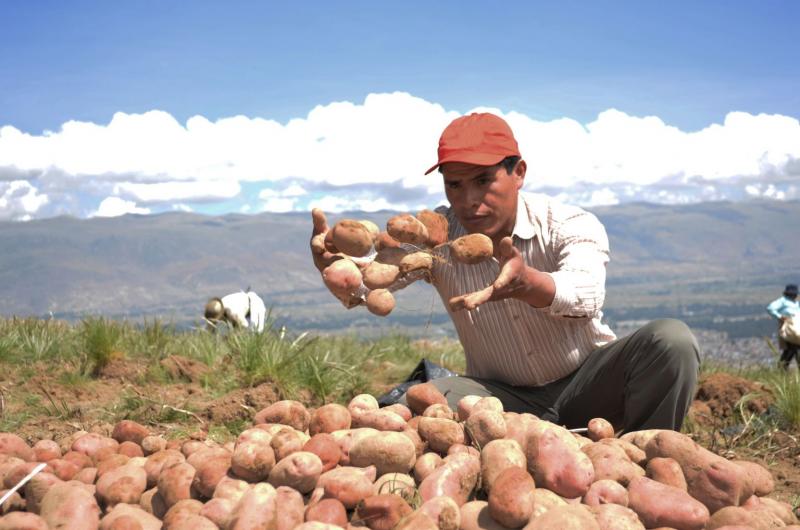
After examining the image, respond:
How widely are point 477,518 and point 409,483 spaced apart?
0.29 m

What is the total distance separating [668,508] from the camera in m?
2.09

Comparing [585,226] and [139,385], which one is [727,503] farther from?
[139,385]

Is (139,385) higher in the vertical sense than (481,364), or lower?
lower

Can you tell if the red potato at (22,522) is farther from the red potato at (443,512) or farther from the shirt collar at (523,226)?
the shirt collar at (523,226)

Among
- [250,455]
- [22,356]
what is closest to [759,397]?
[250,455]

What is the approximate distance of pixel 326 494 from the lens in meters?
2.17

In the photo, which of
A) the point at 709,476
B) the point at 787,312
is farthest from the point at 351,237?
the point at 787,312

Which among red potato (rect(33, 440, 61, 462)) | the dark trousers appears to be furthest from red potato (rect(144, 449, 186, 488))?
the dark trousers

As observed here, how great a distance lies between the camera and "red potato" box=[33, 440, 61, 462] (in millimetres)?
2753

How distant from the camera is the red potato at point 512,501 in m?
1.96

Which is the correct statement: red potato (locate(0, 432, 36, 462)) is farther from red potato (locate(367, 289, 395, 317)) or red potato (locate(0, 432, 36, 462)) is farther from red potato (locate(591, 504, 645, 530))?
red potato (locate(591, 504, 645, 530))

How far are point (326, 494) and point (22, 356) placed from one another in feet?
14.9

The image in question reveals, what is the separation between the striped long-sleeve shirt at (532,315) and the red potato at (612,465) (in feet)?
3.60

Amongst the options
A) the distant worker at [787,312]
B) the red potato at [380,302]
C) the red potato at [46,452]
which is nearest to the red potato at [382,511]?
the red potato at [380,302]
